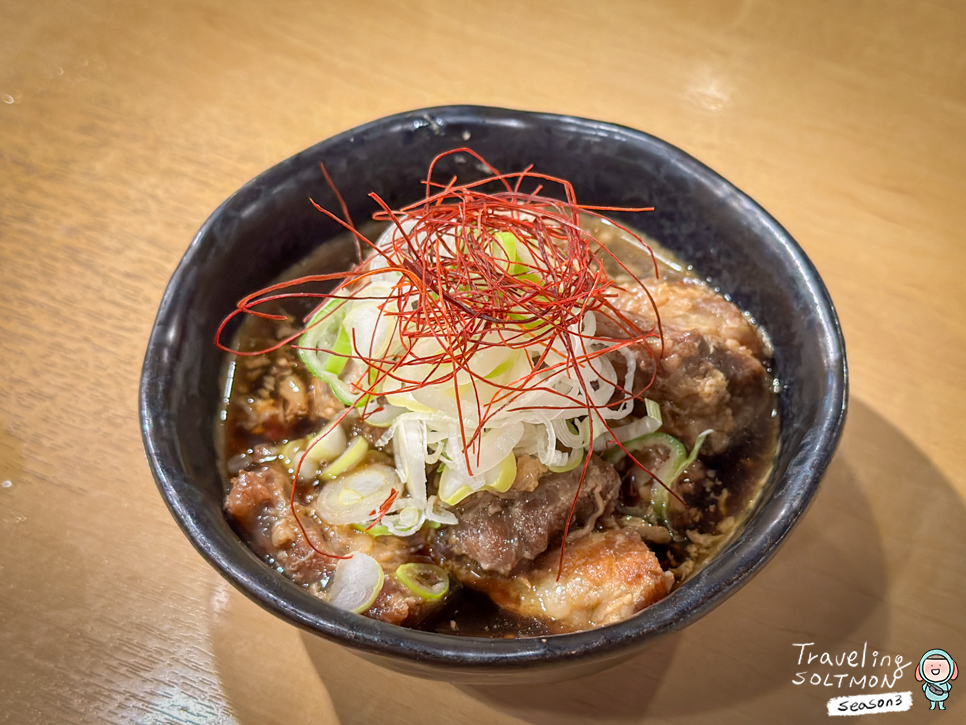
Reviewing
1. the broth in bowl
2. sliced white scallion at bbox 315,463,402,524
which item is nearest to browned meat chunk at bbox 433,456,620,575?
the broth in bowl

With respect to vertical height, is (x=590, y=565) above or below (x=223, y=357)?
below

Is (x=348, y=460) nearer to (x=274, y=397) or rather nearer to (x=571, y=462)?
(x=274, y=397)

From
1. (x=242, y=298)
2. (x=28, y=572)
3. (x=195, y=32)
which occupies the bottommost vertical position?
(x=28, y=572)

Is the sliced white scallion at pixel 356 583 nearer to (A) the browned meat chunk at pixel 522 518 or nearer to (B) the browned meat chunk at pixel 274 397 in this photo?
(A) the browned meat chunk at pixel 522 518

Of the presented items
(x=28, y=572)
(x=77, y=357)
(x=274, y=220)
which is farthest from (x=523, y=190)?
(x=28, y=572)

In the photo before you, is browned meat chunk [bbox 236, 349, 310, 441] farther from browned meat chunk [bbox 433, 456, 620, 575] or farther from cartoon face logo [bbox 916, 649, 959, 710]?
cartoon face logo [bbox 916, 649, 959, 710]

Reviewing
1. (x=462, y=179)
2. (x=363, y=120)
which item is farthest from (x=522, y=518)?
(x=363, y=120)

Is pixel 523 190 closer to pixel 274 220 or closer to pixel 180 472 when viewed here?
pixel 274 220
